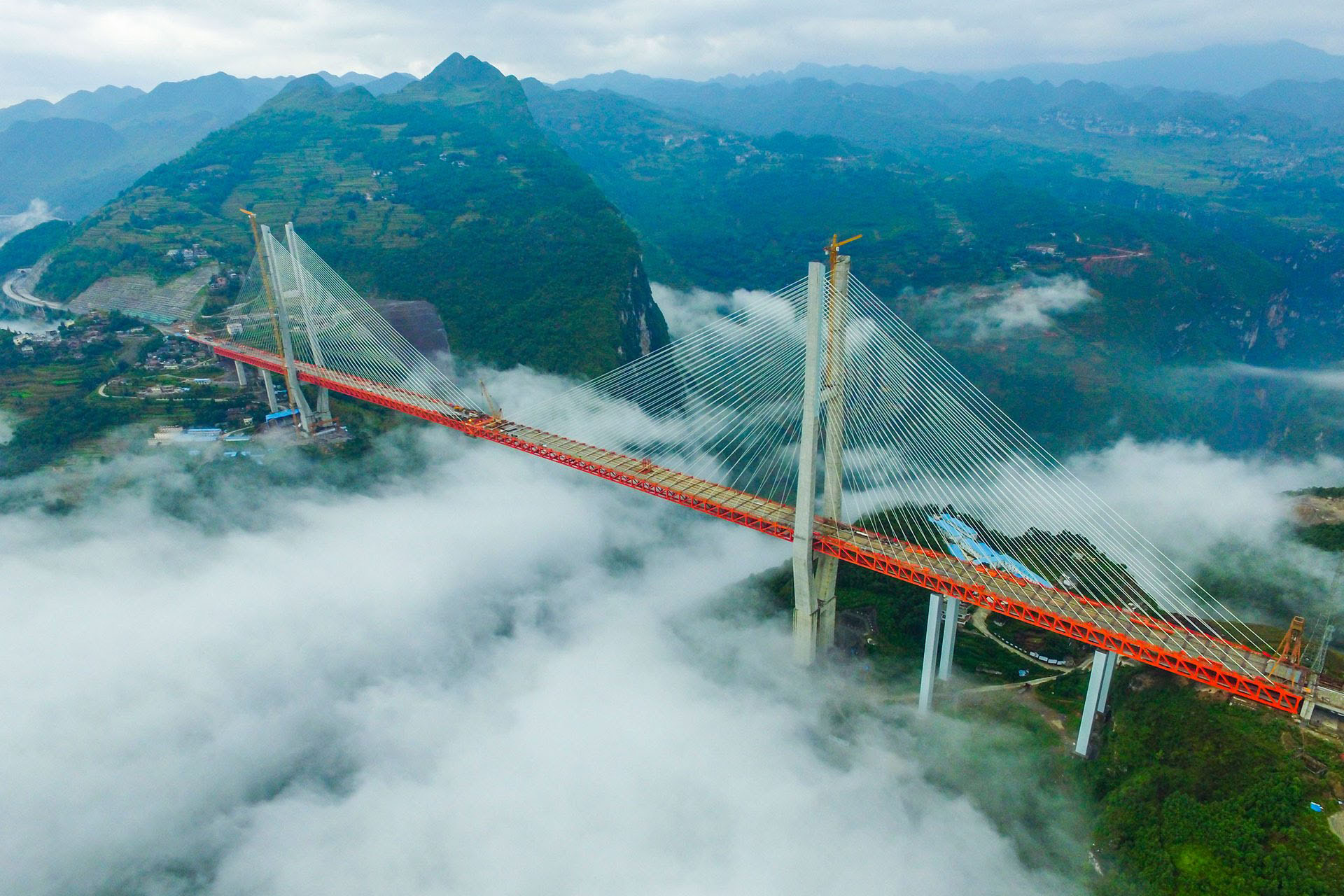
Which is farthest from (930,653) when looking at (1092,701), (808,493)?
(808,493)

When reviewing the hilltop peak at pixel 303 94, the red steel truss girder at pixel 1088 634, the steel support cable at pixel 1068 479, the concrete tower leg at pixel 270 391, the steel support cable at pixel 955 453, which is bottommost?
the steel support cable at pixel 1068 479

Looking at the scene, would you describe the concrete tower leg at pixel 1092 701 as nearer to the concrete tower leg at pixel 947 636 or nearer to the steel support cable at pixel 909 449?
the concrete tower leg at pixel 947 636

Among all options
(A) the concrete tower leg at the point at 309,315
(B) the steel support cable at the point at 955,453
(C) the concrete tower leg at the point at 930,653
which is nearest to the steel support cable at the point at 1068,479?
(B) the steel support cable at the point at 955,453

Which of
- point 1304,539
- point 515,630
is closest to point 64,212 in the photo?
point 515,630

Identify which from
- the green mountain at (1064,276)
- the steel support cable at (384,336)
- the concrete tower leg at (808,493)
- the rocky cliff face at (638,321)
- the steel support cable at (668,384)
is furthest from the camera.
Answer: the green mountain at (1064,276)

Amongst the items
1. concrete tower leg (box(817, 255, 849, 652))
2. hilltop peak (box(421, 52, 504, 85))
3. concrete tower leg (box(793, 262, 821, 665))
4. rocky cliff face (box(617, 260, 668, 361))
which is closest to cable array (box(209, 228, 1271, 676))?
concrete tower leg (box(817, 255, 849, 652))

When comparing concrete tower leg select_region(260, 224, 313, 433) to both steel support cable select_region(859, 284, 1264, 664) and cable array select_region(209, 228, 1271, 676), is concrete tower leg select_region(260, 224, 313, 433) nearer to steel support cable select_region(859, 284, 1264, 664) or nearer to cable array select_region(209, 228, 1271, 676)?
cable array select_region(209, 228, 1271, 676)

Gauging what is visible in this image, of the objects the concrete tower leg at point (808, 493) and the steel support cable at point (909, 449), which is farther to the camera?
the steel support cable at point (909, 449)
